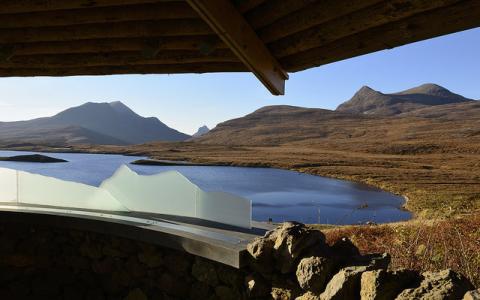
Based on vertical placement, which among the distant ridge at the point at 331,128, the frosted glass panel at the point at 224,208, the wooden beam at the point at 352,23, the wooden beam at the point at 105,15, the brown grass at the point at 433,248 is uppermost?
the distant ridge at the point at 331,128

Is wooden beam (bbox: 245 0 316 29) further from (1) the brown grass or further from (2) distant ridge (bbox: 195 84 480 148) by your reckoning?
(2) distant ridge (bbox: 195 84 480 148)

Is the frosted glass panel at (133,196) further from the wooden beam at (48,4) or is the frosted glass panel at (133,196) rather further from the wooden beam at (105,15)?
the wooden beam at (48,4)

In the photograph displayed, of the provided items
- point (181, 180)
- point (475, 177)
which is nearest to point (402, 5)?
point (181, 180)

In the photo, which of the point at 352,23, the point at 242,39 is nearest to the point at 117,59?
the point at 242,39

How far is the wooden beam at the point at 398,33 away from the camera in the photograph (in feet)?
Result: 10.5

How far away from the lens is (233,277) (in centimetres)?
434

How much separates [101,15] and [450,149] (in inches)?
3587

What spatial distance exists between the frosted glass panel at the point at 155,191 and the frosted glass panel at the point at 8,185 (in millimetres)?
1692

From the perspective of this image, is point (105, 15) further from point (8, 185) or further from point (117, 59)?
point (8, 185)

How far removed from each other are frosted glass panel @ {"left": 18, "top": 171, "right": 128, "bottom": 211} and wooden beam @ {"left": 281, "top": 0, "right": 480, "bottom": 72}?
133 inches

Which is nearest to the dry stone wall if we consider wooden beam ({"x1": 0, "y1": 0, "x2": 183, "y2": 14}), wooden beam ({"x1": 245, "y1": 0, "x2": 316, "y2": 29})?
wooden beam ({"x1": 245, "y1": 0, "x2": 316, "y2": 29})

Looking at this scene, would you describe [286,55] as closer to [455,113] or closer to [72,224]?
[72,224]

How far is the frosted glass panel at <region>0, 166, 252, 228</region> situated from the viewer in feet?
17.6

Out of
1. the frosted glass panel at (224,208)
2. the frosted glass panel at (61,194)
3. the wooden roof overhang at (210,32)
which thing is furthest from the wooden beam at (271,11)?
the frosted glass panel at (61,194)
